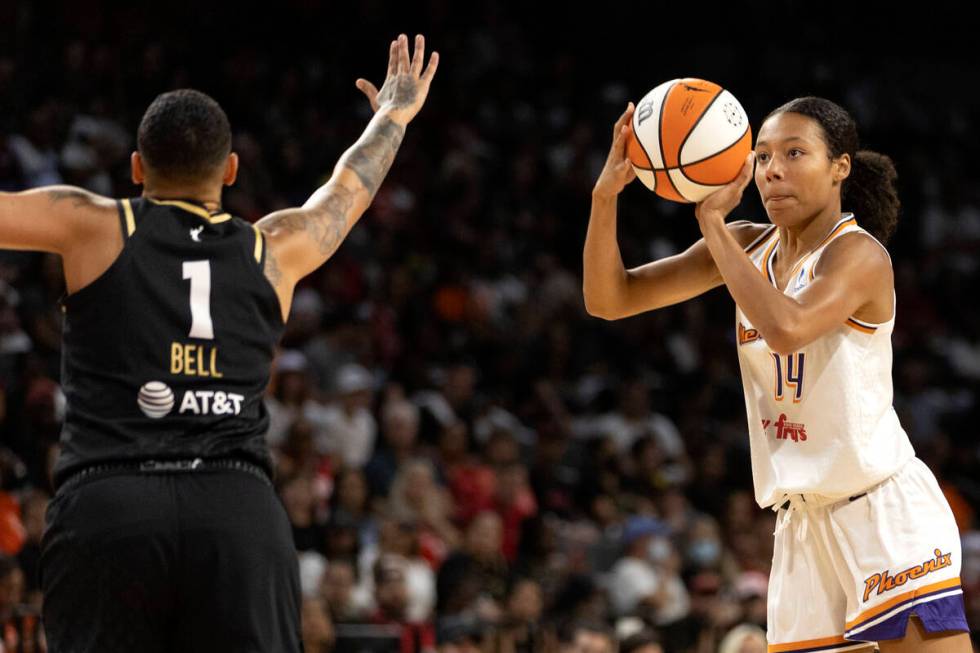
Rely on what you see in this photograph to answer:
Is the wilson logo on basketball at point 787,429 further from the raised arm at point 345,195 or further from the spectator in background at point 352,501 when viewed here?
the spectator in background at point 352,501

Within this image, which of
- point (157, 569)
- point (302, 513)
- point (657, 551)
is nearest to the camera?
point (157, 569)

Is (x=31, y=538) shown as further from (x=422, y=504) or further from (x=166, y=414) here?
(x=166, y=414)

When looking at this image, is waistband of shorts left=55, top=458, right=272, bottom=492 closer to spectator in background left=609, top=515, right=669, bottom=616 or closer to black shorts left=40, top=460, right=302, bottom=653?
black shorts left=40, top=460, right=302, bottom=653

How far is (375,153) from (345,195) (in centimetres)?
24

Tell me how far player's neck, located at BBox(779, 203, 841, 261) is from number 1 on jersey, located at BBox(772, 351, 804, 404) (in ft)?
1.13

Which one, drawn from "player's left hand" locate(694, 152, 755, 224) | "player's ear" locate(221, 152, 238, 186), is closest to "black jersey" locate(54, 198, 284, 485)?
"player's ear" locate(221, 152, 238, 186)

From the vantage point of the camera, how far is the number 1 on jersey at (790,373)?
13.4 feet

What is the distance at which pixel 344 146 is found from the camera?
12.6m

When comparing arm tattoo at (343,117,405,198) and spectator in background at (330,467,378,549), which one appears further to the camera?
Result: spectator in background at (330,467,378,549)

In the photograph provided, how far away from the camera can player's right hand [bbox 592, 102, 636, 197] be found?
440 cm

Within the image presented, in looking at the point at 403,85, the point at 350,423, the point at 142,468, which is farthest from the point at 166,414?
the point at 350,423

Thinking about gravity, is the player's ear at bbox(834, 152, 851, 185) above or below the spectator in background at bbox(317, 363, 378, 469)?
above

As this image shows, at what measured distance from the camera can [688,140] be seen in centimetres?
427

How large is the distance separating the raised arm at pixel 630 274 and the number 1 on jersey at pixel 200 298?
4.84 feet
